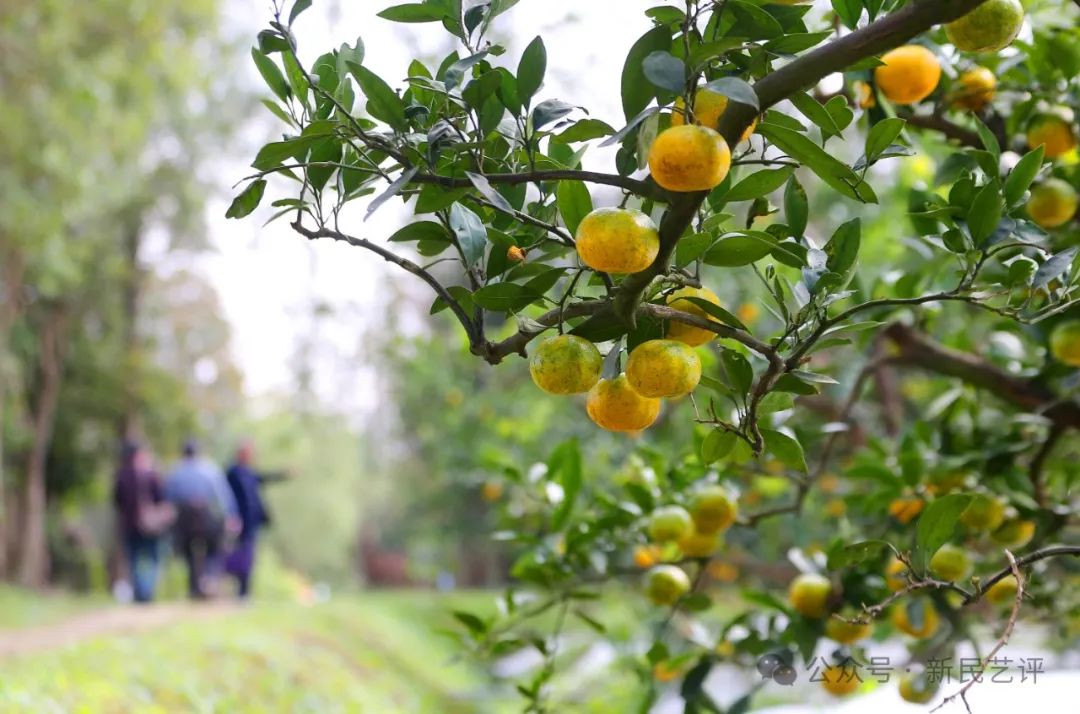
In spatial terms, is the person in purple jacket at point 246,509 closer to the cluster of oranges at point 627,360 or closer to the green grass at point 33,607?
the green grass at point 33,607

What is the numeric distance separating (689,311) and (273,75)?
38 cm

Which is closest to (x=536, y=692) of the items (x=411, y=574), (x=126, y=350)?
(x=126, y=350)

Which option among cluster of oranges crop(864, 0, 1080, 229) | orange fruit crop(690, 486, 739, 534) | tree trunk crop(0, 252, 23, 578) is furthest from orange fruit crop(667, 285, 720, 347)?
tree trunk crop(0, 252, 23, 578)

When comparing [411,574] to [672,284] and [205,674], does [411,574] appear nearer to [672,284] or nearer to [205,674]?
[205,674]

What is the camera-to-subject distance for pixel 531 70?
0.73 metres

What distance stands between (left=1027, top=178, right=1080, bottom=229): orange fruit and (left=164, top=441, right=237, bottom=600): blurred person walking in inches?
201

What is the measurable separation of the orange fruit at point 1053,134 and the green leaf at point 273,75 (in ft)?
Result: 2.97

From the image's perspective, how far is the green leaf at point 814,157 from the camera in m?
0.71

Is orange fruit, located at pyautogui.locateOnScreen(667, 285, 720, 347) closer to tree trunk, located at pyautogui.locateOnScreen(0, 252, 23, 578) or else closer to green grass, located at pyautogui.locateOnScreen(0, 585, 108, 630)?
green grass, located at pyautogui.locateOnScreen(0, 585, 108, 630)

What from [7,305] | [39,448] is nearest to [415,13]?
[7,305]

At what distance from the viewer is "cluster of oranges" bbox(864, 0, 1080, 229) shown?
743mm

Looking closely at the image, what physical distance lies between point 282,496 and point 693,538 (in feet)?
45.7

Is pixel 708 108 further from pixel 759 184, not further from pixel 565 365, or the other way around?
pixel 565 365

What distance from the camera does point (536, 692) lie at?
131cm
